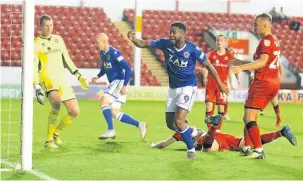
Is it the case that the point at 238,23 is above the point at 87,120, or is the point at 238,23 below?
above

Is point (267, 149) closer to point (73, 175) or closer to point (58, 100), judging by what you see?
point (58, 100)

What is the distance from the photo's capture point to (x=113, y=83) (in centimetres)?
1104

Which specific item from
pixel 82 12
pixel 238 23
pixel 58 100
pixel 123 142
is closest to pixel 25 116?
pixel 58 100

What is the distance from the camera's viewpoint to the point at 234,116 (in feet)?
60.1

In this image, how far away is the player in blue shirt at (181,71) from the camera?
8.68 meters

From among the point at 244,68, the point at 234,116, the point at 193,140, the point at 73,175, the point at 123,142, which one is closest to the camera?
the point at 73,175

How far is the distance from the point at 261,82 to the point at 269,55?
39 centimetres

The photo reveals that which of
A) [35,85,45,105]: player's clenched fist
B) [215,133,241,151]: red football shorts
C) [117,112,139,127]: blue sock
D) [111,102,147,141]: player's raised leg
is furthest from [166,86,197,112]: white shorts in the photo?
[117,112,139,127]: blue sock

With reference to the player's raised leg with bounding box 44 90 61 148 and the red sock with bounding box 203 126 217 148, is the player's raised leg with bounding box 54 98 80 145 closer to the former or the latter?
the player's raised leg with bounding box 44 90 61 148

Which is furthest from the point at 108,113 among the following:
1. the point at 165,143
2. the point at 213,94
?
the point at 213,94

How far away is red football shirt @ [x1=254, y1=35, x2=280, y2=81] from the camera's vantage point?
8695 mm

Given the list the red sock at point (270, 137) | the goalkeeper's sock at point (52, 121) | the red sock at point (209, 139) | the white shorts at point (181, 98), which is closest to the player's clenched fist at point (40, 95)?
the goalkeeper's sock at point (52, 121)

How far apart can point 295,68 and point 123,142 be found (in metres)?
21.6

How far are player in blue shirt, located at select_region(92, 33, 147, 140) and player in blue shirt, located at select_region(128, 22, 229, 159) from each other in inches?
77.4
